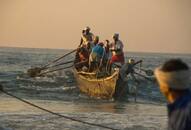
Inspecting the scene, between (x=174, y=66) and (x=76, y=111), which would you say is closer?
(x=174, y=66)

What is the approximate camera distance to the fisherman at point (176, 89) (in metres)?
3.33

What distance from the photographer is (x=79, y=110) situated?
16766 millimetres

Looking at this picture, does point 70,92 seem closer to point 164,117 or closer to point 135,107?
point 135,107

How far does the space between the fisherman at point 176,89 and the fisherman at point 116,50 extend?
16903 mm

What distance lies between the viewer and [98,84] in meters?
21.0

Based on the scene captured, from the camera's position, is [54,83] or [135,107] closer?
[135,107]

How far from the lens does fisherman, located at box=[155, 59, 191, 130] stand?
3332 mm

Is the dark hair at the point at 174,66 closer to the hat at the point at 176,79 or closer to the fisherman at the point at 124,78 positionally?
the hat at the point at 176,79

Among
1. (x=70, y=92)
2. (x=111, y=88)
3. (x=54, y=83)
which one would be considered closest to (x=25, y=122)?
(x=111, y=88)

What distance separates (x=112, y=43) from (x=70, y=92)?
190 inches

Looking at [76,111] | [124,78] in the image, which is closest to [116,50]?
[124,78]

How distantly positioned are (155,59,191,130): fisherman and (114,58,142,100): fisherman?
16.2m

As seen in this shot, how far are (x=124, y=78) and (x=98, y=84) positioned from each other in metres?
1.15

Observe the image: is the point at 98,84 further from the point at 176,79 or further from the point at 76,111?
the point at 176,79
